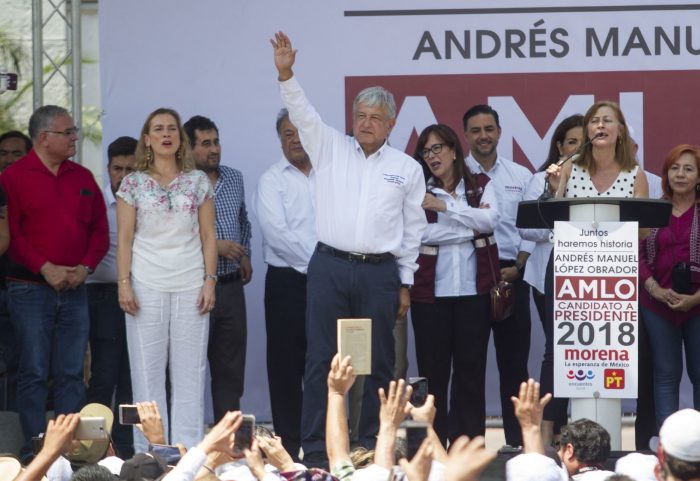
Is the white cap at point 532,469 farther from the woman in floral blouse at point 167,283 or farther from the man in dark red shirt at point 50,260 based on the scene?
the man in dark red shirt at point 50,260

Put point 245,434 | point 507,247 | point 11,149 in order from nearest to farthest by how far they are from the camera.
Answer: point 245,434 → point 507,247 → point 11,149

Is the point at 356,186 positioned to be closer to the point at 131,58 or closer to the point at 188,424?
the point at 188,424

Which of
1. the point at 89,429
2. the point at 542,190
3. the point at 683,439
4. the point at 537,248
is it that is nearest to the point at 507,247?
the point at 537,248

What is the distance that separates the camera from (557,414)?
7242 millimetres

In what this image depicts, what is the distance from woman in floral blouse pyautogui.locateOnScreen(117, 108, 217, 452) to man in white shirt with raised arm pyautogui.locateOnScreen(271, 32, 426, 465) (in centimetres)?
56

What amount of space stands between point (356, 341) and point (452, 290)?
180 cm

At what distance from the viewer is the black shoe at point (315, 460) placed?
6543mm

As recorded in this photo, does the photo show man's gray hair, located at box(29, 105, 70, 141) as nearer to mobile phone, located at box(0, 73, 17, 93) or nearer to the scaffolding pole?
mobile phone, located at box(0, 73, 17, 93)

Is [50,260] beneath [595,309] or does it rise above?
above

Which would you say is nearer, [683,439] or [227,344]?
[683,439]

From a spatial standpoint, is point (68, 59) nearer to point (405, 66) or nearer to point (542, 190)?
point (405, 66)

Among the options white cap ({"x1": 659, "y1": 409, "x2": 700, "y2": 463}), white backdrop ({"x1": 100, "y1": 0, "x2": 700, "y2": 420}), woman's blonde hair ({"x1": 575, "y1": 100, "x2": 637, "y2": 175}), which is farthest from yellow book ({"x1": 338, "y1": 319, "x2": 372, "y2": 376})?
white backdrop ({"x1": 100, "y1": 0, "x2": 700, "y2": 420})

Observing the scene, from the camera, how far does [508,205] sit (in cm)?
805

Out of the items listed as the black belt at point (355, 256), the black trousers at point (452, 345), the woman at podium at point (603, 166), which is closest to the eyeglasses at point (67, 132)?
the black belt at point (355, 256)
